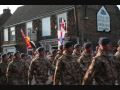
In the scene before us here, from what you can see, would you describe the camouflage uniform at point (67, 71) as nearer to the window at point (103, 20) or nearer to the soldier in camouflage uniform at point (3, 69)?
the soldier in camouflage uniform at point (3, 69)

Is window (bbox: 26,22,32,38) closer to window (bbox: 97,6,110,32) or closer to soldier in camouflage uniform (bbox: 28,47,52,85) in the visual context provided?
window (bbox: 97,6,110,32)

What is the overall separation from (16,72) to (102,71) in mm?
4855

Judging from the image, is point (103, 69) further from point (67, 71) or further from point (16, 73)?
point (16, 73)

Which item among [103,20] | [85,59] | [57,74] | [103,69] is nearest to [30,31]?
[103,20]

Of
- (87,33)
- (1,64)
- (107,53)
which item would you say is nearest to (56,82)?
(107,53)

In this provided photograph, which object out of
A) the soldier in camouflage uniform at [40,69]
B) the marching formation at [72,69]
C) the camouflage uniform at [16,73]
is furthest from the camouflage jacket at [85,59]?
the camouflage uniform at [16,73]

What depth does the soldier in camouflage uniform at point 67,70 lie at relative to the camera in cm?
695

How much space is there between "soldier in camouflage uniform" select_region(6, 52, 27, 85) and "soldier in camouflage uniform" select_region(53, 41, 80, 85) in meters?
2.99

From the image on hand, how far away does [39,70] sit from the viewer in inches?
342

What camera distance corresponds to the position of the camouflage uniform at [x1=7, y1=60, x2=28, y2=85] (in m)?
9.84
